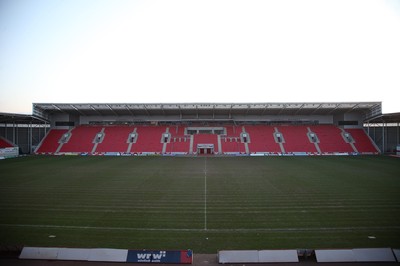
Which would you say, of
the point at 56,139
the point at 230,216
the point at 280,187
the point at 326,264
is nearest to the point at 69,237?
the point at 230,216

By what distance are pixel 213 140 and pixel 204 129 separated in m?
4.49

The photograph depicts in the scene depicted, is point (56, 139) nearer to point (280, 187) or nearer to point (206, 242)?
point (280, 187)

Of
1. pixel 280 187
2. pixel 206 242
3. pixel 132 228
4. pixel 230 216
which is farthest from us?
pixel 280 187

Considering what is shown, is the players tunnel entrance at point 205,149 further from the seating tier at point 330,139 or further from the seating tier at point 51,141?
the seating tier at point 51,141

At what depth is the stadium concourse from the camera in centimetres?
4578

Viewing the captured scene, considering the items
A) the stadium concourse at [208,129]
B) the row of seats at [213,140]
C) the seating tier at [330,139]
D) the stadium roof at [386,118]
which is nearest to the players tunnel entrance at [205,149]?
the stadium concourse at [208,129]

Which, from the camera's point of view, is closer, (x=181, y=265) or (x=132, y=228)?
(x=181, y=265)

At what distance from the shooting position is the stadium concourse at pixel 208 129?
150 ft

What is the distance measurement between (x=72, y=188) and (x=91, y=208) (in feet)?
18.2

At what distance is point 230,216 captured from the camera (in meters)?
12.0

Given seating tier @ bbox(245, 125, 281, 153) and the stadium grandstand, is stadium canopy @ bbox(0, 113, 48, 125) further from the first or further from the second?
seating tier @ bbox(245, 125, 281, 153)

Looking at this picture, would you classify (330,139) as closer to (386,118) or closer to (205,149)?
(386,118)

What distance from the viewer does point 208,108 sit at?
156 ft

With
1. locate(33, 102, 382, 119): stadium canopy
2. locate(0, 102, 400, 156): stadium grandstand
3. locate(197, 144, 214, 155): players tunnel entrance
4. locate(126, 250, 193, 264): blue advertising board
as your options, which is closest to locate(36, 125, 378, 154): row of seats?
locate(0, 102, 400, 156): stadium grandstand
